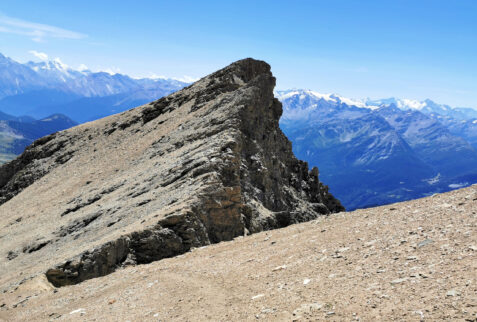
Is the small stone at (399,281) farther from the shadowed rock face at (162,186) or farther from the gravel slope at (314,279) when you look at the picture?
the shadowed rock face at (162,186)

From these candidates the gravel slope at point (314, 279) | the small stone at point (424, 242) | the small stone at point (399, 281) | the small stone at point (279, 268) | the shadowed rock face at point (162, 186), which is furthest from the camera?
the shadowed rock face at point (162, 186)

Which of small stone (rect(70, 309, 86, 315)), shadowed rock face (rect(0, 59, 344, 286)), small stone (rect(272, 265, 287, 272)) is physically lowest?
small stone (rect(70, 309, 86, 315))

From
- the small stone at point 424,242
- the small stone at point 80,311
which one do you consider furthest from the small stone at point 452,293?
the small stone at point 80,311

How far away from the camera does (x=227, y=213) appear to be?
2403cm

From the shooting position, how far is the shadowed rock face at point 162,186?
69.5 ft

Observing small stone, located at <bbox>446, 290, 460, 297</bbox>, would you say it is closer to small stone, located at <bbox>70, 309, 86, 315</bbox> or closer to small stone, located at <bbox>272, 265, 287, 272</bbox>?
small stone, located at <bbox>272, 265, 287, 272</bbox>

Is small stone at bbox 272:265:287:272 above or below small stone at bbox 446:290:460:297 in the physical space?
above

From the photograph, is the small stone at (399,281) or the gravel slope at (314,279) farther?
the small stone at (399,281)

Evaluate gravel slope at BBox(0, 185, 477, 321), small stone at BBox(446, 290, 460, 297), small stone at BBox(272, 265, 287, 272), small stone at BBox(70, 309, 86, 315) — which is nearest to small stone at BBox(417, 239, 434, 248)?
gravel slope at BBox(0, 185, 477, 321)

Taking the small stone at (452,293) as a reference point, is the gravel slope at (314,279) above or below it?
above

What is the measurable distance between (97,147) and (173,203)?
108 feet

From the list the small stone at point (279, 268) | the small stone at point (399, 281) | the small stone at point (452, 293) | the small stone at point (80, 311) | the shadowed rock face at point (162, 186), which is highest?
the shadowed rock face at point (162, 186)

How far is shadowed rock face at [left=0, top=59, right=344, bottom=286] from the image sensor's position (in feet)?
69.5

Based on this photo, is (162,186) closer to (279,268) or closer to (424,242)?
(279,268)
